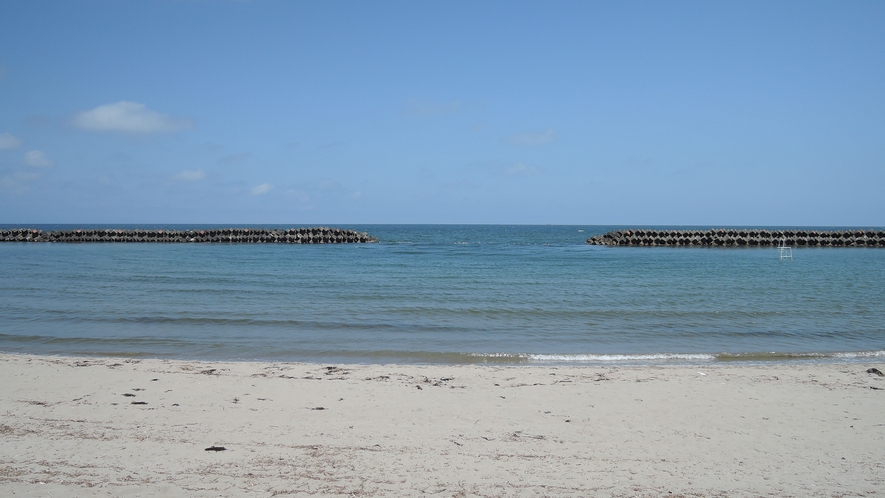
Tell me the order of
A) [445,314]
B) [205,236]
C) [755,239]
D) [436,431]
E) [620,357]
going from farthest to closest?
[205,236] → [755,239] → [445,314] → [620,357] → [436,431]

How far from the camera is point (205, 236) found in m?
57.2

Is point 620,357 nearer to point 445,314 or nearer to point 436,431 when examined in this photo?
point 445,314

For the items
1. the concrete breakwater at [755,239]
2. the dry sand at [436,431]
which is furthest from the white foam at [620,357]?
the concrete breakwater at [755,239]

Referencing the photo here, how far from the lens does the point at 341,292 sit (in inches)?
810

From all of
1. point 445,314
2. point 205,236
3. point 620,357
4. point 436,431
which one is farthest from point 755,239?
point 436,431

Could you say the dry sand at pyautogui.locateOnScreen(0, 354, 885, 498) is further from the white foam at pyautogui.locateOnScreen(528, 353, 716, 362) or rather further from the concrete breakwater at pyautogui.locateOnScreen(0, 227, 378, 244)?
the concrete breakwater at pyautogui.locateOnScreen(0, 227, 378, 244)

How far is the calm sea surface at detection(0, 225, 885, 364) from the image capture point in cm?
1220

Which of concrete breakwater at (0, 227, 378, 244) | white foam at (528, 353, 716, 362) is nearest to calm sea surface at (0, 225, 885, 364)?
white foam at (528, 353, 716, 362)

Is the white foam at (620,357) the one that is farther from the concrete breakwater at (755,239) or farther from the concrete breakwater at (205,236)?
the concrete breakwater at (205,236)

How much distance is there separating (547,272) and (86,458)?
2452 cm

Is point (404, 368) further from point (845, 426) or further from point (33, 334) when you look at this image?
point (33, 334)

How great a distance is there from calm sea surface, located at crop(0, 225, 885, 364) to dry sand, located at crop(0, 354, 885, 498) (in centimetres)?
205

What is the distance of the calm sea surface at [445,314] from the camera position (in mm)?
12203

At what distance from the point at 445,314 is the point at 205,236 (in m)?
47.5
